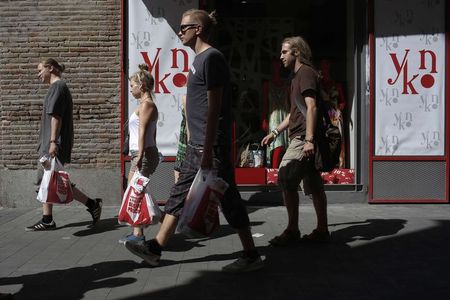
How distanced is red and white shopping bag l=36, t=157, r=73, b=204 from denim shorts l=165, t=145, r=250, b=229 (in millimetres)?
2129

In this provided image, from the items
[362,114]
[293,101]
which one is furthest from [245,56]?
[293,101]

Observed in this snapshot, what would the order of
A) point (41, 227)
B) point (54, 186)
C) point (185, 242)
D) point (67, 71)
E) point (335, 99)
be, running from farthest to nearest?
point (335, 99)
point (67, 71)
point (41, 227)
point (54, 186)
point (185, 242)

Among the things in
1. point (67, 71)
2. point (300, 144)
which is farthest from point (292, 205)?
point (67, 71)

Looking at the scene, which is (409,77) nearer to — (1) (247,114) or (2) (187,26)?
(1) (247,114)

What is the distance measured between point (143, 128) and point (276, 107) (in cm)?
397

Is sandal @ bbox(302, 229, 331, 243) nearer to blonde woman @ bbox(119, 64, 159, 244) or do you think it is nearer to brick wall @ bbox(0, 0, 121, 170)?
blonde woman @ bbox(119, 64, 159, 244)

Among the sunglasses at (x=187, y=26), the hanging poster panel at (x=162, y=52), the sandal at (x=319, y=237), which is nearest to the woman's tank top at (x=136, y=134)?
the sunglasses at (x=187, y=26)

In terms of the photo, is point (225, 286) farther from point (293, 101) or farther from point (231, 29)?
point (231, 29)

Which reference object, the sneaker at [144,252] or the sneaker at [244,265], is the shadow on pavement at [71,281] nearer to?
the sneaker at [144,252]

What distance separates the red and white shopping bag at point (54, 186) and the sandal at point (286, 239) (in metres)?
2.35

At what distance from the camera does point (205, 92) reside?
4.74 meters

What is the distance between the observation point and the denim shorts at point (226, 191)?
4789 millimetres

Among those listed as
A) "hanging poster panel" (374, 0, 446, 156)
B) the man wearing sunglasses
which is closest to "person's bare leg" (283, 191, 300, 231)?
the man wearing sunglasses

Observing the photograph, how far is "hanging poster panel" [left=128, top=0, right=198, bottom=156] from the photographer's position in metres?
8.34
